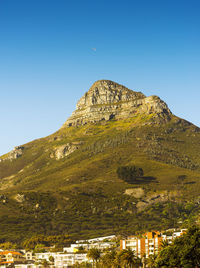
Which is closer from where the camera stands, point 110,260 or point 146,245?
point 110,260

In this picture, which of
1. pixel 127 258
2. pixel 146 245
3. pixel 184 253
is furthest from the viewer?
pixel 146 245

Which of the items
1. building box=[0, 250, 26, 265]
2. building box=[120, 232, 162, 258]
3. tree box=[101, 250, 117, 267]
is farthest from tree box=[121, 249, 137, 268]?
building box=[0, 250, 26, 265]

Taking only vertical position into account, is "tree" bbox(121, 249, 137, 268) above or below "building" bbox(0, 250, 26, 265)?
above

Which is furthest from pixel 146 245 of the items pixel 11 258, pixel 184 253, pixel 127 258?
pixel 184 253

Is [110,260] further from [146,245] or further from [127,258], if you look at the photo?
[146,245]

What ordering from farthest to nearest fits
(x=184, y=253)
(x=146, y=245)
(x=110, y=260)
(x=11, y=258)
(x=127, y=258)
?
(x=11, y=258) < (x=146, y=245) < (x=110, y=260) < (x=127, y=258) < (x=184, y=253)

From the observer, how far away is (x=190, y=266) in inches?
3637

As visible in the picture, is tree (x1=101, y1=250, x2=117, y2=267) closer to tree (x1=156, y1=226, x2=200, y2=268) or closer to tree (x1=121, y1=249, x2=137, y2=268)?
tree (x1=121, y1=249, x2=137, y2=268)

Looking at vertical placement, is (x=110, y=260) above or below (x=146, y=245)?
below

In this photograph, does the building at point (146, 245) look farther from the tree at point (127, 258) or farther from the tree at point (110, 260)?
the tree at point (127, 258)

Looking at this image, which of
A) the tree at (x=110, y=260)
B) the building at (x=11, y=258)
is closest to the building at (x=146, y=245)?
the tree at (x=110, y=260)

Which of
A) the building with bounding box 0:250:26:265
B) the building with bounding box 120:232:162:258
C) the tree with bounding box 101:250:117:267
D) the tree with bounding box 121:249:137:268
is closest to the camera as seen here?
the tree with bounding box 121:249:137:268

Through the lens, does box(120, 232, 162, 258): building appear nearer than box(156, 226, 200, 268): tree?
No

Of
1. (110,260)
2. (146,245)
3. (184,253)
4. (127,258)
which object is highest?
(184,253)
